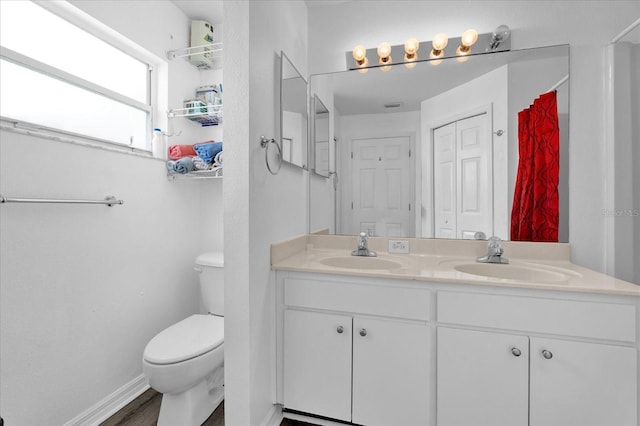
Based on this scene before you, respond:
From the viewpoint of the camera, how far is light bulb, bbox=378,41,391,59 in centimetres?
182

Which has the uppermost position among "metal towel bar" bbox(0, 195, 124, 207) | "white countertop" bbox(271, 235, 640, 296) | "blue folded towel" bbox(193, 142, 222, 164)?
"blue folded towel" bbox(193, 142, 222, 164)

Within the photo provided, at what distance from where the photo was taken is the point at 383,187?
1928 millimetres

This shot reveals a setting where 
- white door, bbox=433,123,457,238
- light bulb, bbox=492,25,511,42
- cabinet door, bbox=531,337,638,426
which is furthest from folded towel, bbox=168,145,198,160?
cabinet door, bbox=531,337,638,426

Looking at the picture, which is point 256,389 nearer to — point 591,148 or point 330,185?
point 330,185

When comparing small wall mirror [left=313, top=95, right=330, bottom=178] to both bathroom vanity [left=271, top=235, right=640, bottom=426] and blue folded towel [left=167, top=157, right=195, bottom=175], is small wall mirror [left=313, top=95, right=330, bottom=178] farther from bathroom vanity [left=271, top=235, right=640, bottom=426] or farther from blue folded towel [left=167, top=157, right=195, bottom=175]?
blue folded towel [left=167, top=157, right=195, bottom=175]

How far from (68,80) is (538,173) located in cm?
251

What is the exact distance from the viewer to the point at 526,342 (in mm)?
1162

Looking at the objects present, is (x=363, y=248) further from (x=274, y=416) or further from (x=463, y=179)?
(x=274, y=416)

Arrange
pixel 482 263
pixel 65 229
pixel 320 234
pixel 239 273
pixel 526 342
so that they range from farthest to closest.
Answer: pixel 320 234
pixel 482 263
pixel 65 229
pixel 239 273
pixel 526 342

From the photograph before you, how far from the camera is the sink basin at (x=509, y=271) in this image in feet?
4.70

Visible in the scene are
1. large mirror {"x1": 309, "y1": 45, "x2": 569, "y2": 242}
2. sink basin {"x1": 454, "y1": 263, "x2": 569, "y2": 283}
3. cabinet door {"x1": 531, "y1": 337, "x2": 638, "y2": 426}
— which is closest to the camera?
cabinet door {"x1": 531, "y1": 337, "x2": 638, "y2": 426}

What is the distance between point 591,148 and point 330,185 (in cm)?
140

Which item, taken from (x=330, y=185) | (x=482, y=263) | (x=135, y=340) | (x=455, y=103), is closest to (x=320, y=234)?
(x=330, y=185)

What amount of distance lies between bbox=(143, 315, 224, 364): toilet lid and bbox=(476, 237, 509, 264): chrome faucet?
1448 mm
